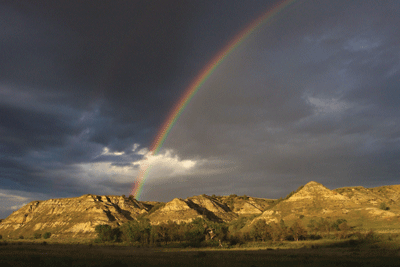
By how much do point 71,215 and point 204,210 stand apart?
232 ft

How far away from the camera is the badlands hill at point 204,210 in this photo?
10500 centimetres

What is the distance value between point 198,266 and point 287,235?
175 ft

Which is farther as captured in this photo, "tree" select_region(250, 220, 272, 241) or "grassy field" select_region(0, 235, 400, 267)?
"tree" select_region(250, 220, 272, 241)

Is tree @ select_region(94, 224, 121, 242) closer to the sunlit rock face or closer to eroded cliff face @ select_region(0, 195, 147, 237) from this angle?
eroded cliff face @ select_region(0, 195, 147, 237)

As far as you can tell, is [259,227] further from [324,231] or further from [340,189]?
[340,189]

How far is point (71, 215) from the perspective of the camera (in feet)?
490

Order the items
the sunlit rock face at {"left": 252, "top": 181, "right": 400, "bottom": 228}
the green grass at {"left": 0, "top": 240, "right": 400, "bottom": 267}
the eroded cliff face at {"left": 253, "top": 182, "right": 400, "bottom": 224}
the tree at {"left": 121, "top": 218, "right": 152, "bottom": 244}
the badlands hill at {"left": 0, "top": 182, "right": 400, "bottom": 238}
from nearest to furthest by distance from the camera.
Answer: the green grass at {"left": 0, "top": 240, "right": 400, "bottom": 267} → the tree at {"left": 121, "top": 218, "right": 152, "bottom": 244} → the sunlit rock face at {"left": 252, "top": 181, "right": 400, "bottom": 228} → the eroded cliff face at {"left": 253, "top": 182, "right": 400, "bottom": 224} → the badlands hill at {"left": 0, "top": 182, "right": 400, "bottom": 238}

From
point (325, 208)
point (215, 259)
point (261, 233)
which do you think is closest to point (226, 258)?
point (215, 259)

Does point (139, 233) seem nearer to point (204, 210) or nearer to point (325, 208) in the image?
point (325, 208)

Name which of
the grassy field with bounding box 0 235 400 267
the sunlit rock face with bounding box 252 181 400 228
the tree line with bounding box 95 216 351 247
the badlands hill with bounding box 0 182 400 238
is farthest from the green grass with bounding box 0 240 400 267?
the badlands hill with bounding box 0 182 400 238

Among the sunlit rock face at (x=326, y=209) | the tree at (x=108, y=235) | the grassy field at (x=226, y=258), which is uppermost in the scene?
the sunlit rock face at (x=326, y=209)

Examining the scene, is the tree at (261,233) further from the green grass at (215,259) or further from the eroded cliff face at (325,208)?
the eroded cliff face at (325,208)

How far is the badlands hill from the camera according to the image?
10500cm

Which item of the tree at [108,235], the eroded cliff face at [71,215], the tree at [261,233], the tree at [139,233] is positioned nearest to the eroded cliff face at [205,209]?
the eroded cliff face at [71,215]
